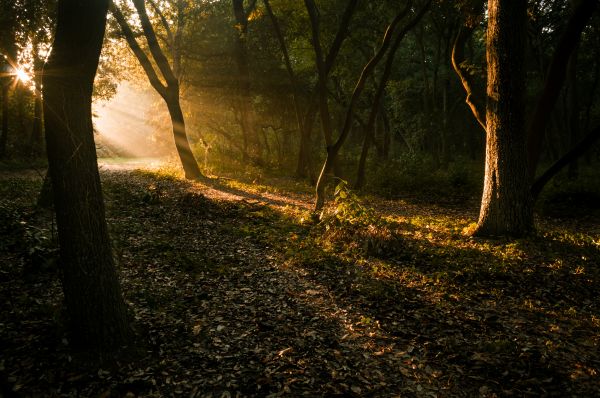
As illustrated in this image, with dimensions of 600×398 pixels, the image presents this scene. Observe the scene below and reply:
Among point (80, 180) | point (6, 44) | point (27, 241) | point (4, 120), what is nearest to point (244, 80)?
point (6, 44)

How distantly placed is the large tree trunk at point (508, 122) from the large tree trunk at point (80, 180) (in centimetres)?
891

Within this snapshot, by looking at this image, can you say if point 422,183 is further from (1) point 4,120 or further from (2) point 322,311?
(1) point 4,120

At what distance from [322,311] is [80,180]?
4.27m

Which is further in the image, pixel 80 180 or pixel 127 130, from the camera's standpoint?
pixel 127 130

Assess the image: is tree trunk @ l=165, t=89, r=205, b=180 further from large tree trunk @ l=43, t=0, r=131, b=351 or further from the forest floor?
large tree trunk @ l=43, t=0, r=131, b=351

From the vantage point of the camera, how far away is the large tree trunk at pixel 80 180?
4.19 m

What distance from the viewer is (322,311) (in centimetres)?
648

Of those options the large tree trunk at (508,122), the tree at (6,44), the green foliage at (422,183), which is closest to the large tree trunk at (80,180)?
the large tree trunk at (508,122)

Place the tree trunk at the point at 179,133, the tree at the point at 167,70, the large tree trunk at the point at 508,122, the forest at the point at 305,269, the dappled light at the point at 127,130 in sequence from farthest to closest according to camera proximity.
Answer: the dappled light at the point at 127,130 → the tree trunk at the point at 179,133 → the tree at the point at 167,70 → the large tree trunk at the point at 508,122 → the forest at the point at 305,269

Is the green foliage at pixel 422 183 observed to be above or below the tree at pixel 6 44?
Result: below

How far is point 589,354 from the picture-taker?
5090 mm

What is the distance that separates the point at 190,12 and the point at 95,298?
21.9 meters

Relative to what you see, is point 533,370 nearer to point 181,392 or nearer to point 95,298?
point 181,392

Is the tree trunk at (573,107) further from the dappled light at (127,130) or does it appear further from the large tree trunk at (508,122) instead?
the dappled light at (127,130)
